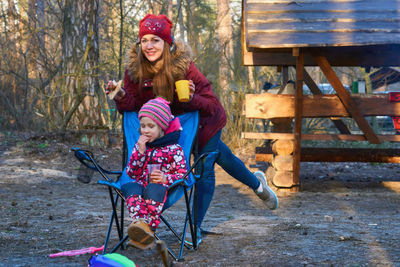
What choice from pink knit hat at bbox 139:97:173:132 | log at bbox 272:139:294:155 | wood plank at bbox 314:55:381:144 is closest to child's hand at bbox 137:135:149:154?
pink knit hat at bbox 139:97:173:132

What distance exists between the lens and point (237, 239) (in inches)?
175

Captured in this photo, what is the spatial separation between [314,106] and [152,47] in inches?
196

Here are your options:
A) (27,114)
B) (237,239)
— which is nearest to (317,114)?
(237,239)

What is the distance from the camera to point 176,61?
4031 millimetres

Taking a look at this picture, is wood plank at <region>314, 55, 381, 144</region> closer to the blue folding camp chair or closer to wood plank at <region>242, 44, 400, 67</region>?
wood plank at <region>242, 44, 400, 67</region>

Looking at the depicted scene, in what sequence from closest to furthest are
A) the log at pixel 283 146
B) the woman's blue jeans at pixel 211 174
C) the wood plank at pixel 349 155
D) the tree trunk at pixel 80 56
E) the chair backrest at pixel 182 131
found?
the chair backrest at pixel 182 131 → the woman's blue jeans at pixel 211 174 → the log at pixel 283 146 → the wood plank at pixel 349 155 → the tree trunk at pixel 80 56

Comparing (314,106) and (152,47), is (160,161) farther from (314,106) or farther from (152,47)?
(314,106)

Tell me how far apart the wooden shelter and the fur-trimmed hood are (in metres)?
3.86

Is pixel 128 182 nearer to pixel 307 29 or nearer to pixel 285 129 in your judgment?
pixel 307 29

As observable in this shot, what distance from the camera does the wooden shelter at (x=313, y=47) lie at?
7984mm

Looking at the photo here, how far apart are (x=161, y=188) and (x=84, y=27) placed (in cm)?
880

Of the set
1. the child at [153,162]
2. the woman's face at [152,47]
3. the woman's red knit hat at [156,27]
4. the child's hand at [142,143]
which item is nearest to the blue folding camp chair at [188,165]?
the child at [153,162]

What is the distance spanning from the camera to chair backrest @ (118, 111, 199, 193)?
13.3 ft

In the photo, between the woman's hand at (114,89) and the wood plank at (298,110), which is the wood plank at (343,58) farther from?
the woman's hand at (114,89)
